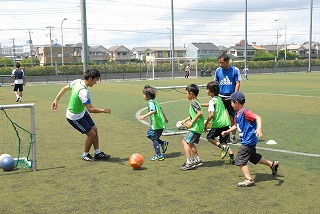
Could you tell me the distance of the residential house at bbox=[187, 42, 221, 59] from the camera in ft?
424

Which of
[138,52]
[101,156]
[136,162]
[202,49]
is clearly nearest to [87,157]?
[101,156]

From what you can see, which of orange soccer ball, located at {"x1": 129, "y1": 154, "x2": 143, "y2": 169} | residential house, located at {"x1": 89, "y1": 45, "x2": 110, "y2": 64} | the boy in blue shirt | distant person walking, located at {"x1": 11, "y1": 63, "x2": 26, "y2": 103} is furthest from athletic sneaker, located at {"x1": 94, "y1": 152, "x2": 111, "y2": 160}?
residential house, located at {"x1": 89, "y1": 45, "x2": 110, "y2": 64}

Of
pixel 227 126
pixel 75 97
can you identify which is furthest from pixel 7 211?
pixel 227 126

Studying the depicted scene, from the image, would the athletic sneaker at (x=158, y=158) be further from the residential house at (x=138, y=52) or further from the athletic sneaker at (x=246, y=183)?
the residential house at (x=138, y=52)

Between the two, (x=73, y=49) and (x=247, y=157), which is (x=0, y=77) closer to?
(x=247, y=157)

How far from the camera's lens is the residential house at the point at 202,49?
129 m

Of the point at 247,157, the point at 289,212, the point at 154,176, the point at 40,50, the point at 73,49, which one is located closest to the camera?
the point at 289,212

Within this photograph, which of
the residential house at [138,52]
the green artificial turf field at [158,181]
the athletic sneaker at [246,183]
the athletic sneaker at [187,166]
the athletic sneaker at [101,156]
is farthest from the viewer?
the residential house at [138,52]

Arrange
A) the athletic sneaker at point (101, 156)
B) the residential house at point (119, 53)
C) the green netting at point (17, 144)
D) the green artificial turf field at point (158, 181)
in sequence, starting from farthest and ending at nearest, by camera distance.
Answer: the residential house at point (119, 53), the athletic sneaker at point (101, 156), the green netting at point (17, 144), the green artificial turf field at point (158, 181)

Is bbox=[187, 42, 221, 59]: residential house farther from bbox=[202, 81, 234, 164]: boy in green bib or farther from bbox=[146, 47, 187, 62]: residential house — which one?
bbox=[202, 81, 234, 164]: boy in green bib

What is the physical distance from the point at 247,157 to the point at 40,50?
12271 cm

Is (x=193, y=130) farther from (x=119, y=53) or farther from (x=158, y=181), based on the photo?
(x=119, y=53)

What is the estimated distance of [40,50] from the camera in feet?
397

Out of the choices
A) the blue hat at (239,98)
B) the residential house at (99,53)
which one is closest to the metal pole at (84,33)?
the blue hat at (239,98)
